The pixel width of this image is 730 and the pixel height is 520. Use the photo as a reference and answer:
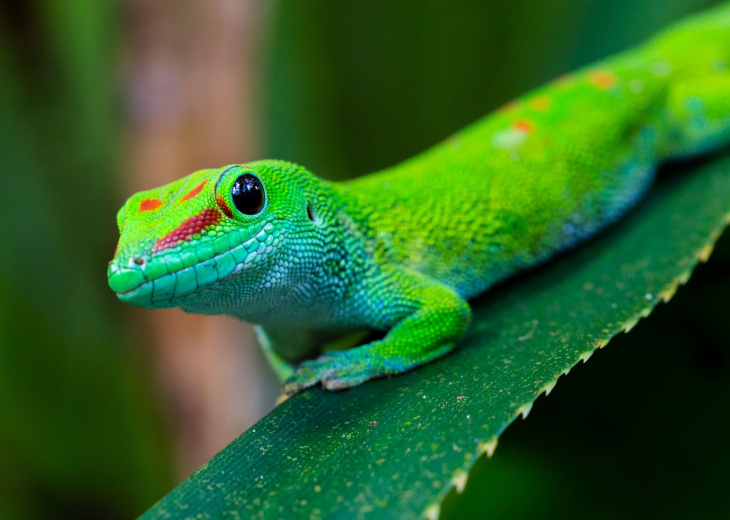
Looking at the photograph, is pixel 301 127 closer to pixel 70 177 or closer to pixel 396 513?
pixel 70 177

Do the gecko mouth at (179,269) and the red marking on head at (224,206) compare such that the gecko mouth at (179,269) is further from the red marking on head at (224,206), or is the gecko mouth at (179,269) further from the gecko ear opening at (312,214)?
the gecko ear opening at (312,214)

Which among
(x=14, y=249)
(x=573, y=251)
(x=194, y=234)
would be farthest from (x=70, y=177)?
(x=573, y=251)

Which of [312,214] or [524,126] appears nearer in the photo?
[312,214]

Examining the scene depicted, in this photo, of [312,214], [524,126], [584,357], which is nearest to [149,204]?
[312,214]

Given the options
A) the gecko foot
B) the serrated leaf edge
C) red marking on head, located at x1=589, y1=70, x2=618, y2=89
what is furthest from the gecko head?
red marking on head, located at x1=589, y1=70, x2=618, y2=89

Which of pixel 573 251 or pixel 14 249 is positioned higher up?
pixel 573 251

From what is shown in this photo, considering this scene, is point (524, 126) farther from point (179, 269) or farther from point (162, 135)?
point (162, 135)

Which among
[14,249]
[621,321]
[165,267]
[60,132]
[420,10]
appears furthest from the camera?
[60,132]
